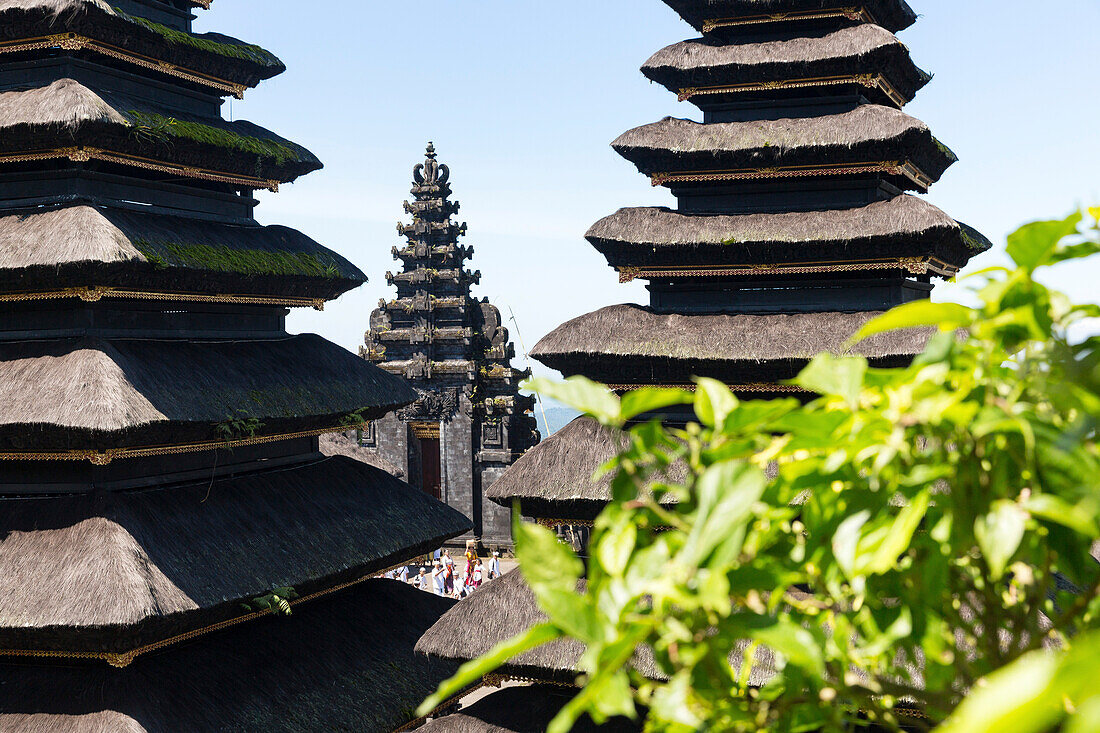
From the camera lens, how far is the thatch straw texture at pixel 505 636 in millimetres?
11258

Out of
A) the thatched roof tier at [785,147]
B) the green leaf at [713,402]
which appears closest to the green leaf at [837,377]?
the green leaf at [713,402]

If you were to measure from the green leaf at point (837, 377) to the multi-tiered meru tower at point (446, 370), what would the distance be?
1301 inches

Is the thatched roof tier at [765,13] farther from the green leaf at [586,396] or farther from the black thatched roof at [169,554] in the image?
the green leaf at [586,396]

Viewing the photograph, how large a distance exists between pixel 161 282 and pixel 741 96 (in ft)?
27.5

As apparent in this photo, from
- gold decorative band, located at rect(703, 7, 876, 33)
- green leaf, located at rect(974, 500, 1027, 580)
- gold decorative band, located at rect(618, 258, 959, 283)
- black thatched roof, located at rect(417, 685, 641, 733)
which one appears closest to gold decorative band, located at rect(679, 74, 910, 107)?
gold decorative band, located at rect(703, 7, 876, 33)

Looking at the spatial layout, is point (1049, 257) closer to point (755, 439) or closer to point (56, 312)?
point (755, 439)

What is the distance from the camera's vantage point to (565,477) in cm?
1247

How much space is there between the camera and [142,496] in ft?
38.9

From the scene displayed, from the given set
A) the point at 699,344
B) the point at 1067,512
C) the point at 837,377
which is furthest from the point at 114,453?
the point at 1067,512

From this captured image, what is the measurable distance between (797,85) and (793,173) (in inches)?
54.3

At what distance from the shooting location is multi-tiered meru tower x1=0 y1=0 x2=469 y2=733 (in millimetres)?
10789

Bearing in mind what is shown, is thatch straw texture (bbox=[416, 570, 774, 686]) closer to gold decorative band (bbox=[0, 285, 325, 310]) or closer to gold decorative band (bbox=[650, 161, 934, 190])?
gold decorative band (bbox=[0, 285, 325, 310])

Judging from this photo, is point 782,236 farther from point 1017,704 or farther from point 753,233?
point 1017,704

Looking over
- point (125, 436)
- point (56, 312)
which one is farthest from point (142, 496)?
point (56, 312)
